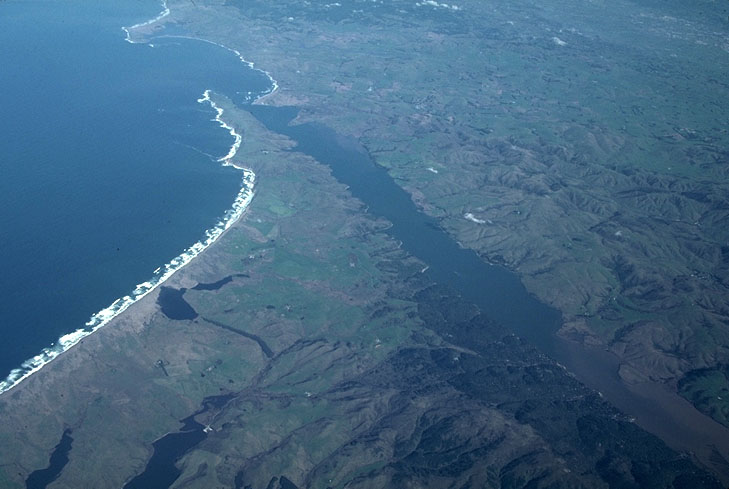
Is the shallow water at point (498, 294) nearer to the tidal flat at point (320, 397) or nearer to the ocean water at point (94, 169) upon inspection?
the tidal flat at point (320, 397)

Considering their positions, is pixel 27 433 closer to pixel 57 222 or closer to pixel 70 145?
pixel 57 222

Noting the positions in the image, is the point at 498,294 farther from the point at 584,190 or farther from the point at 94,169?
the point at 94,169

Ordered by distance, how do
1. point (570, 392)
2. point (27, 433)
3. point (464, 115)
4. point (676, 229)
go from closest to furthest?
point (27, 433), point (570, 392), point (676, 229), point (464, 115)

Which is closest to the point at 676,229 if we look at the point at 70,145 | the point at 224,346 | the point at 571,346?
the point at 571,346

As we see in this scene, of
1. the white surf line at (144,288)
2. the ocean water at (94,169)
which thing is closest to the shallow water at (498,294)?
the white surf line at (144,288)

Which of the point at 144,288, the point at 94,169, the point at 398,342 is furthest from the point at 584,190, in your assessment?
the point at 94,169

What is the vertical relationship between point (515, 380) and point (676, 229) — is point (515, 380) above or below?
below

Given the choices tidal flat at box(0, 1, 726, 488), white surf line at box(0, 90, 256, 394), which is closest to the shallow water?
tidal flat at box(0, 1, 726, 488)

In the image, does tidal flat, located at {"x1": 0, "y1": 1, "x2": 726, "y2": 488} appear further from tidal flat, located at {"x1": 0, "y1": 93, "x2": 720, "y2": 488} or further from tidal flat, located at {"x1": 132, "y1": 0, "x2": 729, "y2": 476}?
tidal flat, located at {"x1": 132, "y1": 0, "x2": 729, "y2": 476}
